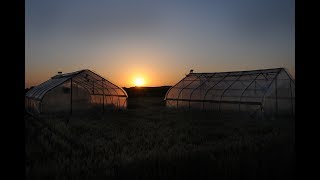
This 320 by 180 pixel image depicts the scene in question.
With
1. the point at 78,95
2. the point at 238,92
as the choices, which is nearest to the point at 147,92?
the point at 78,95

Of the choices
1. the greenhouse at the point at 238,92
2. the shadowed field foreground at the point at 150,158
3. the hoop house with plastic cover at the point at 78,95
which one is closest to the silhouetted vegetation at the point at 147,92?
the greenhouse at the point at 238,92

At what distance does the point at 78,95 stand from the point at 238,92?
48.9 feet

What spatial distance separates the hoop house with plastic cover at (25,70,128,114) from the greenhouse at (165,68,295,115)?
6662mm

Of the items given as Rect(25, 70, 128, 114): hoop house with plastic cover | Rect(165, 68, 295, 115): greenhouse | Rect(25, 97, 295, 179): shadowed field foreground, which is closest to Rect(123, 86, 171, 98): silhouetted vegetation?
Rect(165, 68, 295, 115): greenhouse

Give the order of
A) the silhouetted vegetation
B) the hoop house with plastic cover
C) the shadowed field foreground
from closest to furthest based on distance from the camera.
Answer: the shadowed field foreground → the hoop house with plastic cover → the silhouetted vegetation

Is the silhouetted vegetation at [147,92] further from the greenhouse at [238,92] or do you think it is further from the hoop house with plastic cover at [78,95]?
the hoop house with plastic cover at [78,95]

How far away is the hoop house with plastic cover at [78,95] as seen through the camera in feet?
84.0

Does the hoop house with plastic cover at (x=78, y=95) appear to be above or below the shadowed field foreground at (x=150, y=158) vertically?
above

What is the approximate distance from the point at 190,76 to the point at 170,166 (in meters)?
27.1

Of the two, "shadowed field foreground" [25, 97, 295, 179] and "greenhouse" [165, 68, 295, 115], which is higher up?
"greenhouse" [165, 68, 295, 115]

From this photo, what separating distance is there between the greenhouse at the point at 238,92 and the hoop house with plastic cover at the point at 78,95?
6662 millimetres

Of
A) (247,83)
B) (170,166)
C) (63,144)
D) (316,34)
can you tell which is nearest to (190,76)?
(247,83)

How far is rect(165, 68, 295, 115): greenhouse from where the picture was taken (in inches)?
898

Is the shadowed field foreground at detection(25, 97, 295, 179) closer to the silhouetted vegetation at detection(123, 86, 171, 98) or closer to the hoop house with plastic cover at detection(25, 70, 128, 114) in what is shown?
the hoop house with plastic cover at detection(25, 70, 128, 114)
